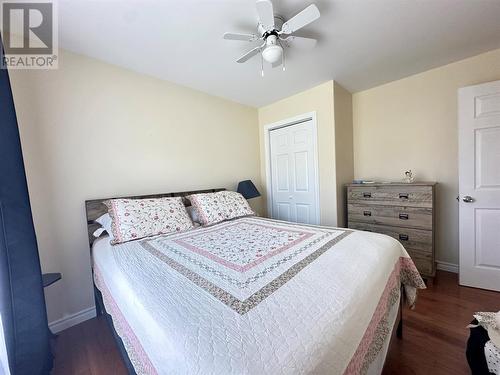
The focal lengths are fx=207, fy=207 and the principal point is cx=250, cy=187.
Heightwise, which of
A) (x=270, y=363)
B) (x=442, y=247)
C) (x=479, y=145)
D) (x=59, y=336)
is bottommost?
(x=59, y=336)

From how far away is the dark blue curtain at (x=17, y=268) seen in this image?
1.06 meters

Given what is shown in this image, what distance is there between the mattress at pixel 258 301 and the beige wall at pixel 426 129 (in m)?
1.59

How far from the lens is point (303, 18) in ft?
4.21

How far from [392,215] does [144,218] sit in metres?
2.52

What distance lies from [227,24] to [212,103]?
4.15ft

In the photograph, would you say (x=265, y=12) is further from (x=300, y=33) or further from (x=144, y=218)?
(x=144, y=218)

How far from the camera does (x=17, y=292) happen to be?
1.09 meters

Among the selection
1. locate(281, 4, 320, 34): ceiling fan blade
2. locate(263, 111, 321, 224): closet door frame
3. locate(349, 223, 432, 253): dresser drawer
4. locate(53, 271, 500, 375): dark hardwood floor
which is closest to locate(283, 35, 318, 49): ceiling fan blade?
locate(281, 4, 320, 34): ceiling fan blade

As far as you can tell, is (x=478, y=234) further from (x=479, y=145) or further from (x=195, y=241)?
(x=195, y=241)

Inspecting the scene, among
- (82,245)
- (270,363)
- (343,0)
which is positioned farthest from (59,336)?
(343,0)

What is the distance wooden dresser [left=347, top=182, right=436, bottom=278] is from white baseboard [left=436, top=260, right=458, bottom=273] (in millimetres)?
375

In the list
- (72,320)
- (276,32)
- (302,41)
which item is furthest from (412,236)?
(72,320)

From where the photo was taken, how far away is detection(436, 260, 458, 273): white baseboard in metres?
2.30

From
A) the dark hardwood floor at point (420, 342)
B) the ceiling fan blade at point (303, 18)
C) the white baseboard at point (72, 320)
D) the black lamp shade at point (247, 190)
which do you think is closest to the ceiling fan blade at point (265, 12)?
the ceiling fan blade at point (303, 18)
